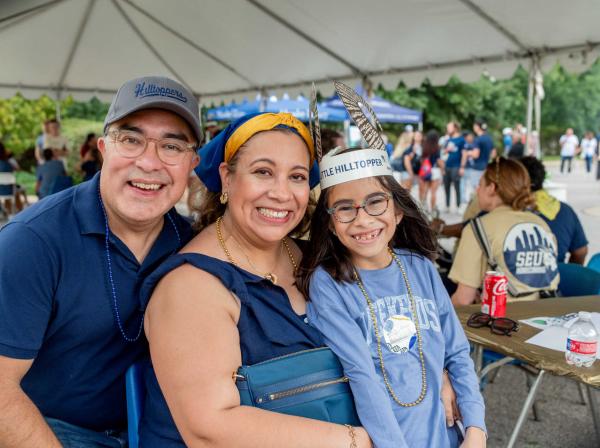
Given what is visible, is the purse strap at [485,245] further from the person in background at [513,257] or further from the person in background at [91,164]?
the person in background at [91,164]

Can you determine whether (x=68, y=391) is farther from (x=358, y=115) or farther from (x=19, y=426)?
(x=358, y=115)

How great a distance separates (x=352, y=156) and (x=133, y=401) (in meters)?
1.12

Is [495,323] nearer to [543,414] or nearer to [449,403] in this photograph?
[449,403]

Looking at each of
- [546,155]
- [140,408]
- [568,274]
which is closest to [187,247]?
[140,408]

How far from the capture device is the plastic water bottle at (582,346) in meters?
1.93

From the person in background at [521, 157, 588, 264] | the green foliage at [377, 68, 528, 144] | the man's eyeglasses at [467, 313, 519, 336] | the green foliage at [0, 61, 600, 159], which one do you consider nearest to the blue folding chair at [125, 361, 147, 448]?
the man's eyeglasses at [467, 313, 519, 336]

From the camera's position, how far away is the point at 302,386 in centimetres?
149

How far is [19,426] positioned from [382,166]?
145 centimetres

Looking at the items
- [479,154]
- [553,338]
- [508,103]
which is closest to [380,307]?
[553,338]

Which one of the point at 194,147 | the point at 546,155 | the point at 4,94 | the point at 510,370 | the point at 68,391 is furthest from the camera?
the point at 546,155

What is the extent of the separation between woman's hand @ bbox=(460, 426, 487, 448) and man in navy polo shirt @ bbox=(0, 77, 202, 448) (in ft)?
3.78

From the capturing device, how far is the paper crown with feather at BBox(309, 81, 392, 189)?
6.12ft

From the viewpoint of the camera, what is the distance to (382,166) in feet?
6.35

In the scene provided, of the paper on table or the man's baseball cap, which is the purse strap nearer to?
the paper on table
